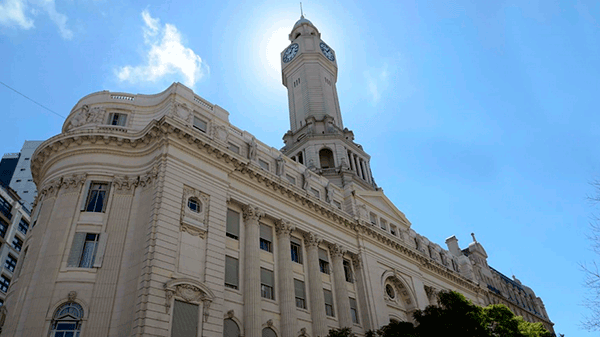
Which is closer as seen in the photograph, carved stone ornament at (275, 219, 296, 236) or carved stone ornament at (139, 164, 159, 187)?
carved stone ornament at (139, 164, 159, 187)

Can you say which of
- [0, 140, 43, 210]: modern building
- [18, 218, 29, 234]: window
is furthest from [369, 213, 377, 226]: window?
[0, 140, 43, 210]: modern building

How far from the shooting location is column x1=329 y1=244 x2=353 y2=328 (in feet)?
116

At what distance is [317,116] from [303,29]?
809 inches

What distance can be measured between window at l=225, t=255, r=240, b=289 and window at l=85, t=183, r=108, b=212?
28.4 feet

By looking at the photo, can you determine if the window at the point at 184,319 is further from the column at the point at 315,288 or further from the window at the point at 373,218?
the window at the point at 373,218

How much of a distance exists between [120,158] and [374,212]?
1066 inches

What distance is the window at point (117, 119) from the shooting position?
32938mm

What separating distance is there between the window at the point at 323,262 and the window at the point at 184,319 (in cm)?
1473

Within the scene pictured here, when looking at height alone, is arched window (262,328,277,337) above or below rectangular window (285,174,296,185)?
below

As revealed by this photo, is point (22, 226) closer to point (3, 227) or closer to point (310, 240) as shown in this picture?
point (3, 227)

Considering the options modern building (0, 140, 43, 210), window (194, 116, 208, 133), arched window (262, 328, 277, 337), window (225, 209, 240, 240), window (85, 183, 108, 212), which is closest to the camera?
window (85, 183, 108, 212)

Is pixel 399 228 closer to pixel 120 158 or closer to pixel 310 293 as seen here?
pixel 310 293

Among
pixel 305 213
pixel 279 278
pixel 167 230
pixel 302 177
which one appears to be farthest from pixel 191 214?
pixel 302 177

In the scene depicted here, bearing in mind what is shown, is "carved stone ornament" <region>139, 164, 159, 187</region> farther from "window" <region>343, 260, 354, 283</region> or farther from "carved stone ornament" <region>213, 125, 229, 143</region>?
"window" <region>343, 260, 354, 283</region>
